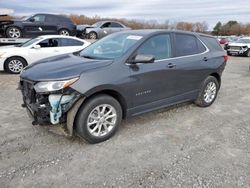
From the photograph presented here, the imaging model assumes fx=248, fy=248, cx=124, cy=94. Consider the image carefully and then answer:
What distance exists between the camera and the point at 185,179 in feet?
9.56

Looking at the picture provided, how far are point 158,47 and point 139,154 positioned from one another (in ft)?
6.32

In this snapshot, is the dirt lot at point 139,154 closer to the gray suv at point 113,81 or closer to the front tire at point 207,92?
the gray suv at point 113,81

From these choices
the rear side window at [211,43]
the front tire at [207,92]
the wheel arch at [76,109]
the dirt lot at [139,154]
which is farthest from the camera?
the rear side window at [211,43]

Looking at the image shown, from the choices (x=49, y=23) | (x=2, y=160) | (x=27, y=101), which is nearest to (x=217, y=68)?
(x=27, y=101)

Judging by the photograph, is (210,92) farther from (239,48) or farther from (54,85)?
(239,48)

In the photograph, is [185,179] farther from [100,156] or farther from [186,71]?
[186,71]

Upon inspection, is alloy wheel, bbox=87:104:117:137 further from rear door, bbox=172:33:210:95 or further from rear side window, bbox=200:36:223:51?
rear side window, bbox=200:36:223:51

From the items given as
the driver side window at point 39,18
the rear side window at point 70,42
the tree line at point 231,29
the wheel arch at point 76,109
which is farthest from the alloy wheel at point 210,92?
the tree line at point 231,29

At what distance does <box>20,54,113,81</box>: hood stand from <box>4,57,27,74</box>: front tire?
5.38 m

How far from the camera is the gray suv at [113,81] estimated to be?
3.35 meters

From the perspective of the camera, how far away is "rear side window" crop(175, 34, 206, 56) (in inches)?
185

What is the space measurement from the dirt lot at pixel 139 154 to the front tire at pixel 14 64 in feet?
13.6

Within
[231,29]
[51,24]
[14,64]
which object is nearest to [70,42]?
[14,64]

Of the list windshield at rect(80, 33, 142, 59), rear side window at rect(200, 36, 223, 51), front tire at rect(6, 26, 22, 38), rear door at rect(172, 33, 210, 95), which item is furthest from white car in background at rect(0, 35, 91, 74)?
rear door at rect(172, 33, 210, 95)
